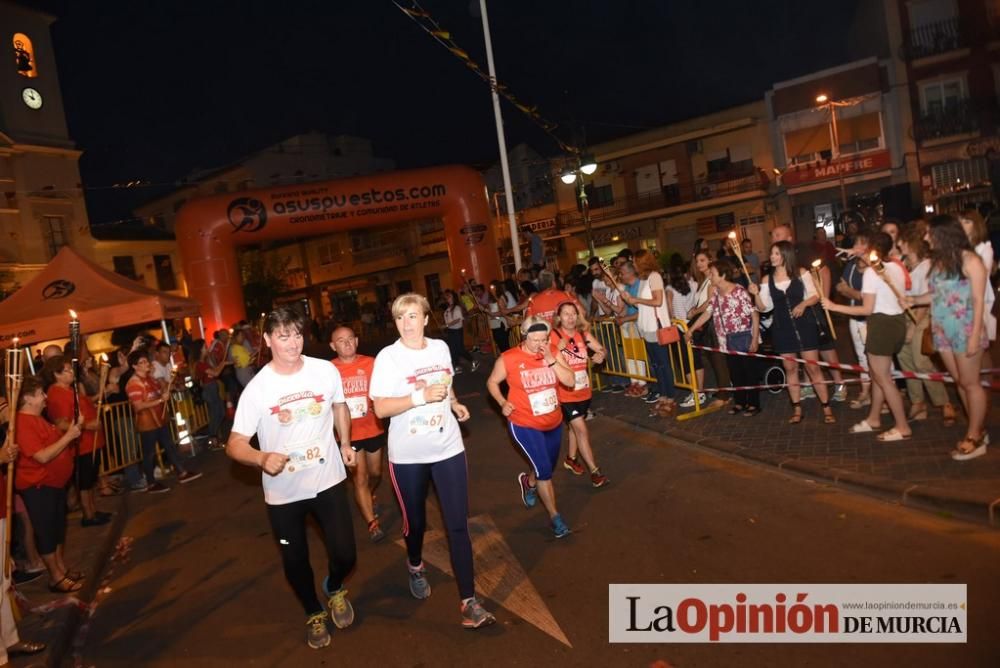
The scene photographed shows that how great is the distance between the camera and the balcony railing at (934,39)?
29822 millimetres

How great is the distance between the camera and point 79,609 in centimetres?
583

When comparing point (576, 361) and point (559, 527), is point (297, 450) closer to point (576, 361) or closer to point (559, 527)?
point (559, 527)

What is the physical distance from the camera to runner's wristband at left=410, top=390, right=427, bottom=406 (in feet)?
14.1

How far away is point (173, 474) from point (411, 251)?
37.2 metres

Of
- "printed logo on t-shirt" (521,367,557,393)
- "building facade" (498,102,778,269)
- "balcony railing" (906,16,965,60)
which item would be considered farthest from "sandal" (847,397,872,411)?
"balcony railing" (906,16,965,60)

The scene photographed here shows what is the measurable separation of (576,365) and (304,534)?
3018 mm

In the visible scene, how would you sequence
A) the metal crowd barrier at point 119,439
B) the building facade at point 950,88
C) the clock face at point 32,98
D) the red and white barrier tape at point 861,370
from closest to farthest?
the red and white barrier tape at point 861,370, the metal crowd barrier at point 119,439, the building facade at point 950,88, the clock face at point 32,98

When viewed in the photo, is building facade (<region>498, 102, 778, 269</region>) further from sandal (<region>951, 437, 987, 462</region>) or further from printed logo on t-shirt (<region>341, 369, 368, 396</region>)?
sandal (<region>951, 437, 987, 462</region>)

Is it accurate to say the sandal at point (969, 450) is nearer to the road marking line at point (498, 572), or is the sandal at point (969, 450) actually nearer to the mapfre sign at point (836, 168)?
the road marking line at point (498, 572)

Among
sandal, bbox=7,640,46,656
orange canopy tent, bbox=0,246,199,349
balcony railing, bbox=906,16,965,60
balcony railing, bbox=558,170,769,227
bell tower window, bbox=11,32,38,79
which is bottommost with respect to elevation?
sandal, bbox=7,640,46,656

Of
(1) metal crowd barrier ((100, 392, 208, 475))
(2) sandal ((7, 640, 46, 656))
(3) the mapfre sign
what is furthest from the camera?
(3) the mapfre sign

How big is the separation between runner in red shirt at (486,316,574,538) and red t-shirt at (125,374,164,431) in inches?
244

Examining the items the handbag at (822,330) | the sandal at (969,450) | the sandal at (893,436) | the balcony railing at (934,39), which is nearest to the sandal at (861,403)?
the handbag at (822,330)

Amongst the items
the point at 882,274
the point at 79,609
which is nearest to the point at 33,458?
the point at 79,609
